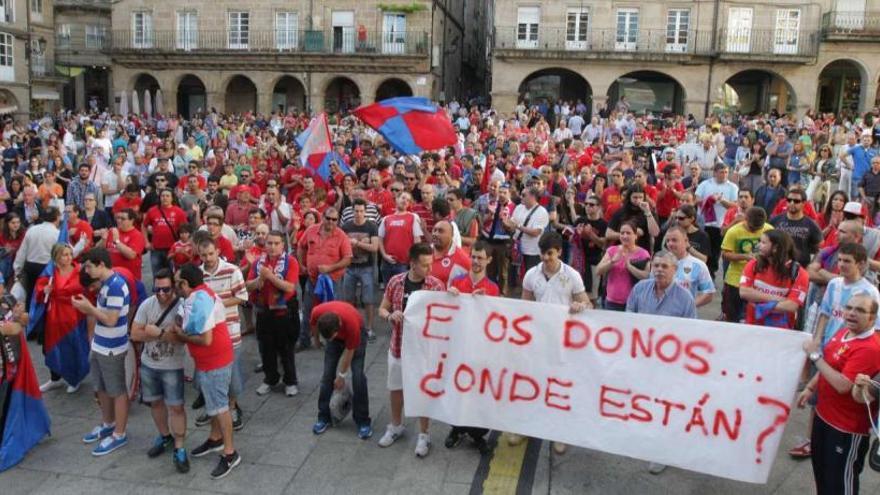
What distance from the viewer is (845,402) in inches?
176

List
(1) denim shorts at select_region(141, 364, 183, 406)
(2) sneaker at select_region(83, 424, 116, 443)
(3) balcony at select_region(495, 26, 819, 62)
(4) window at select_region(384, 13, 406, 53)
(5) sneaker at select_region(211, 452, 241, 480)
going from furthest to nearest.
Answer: (4) window at select_region(384, 13, 406, 53), (3) balcony at select_region(495, 26, 819, 62), (2) sneaker at select_region(83, 424, 116, 443), (1) denim shorts at select_region(141, 364, 183, 406), (5) sneaker at select_region(211, 452, 241, 480)

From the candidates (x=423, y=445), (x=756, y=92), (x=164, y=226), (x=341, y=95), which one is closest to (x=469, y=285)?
(x=423, y=445)

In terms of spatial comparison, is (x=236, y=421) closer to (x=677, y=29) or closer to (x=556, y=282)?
(x=556, y=282)

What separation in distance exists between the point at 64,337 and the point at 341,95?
105 feet

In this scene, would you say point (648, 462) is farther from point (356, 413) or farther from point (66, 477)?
point (66, 477)

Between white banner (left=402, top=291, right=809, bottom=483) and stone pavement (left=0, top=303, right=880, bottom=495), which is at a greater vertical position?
white banner (left=402, top=291, right=809, bottom=483)

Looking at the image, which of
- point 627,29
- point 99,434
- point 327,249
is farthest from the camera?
point 627,29

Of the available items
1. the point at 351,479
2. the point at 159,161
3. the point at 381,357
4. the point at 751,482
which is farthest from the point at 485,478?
the point at 159,161

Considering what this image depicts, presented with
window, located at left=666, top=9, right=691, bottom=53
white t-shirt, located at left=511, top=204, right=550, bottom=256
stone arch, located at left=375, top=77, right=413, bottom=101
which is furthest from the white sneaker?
window, located at left=666, top=9, right=691, bottom=53

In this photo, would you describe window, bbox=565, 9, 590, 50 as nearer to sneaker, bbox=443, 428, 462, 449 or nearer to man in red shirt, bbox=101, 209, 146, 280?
man in red shirt, bbox=101, 209, 146, 280

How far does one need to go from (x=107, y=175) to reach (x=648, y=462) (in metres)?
9.91

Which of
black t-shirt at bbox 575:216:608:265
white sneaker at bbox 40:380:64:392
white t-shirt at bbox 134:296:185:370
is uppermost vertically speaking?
black t-shirt at bbox 575:216:608:265

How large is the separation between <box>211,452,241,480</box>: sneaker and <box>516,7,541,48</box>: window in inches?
1149

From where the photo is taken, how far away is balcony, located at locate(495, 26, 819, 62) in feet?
104
